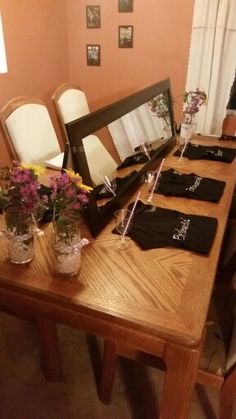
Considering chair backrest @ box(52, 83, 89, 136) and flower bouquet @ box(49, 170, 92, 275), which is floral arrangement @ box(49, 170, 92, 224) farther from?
chair backrest @ box(52, 83, 89, 136)

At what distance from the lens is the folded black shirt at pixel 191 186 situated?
143 centimetres

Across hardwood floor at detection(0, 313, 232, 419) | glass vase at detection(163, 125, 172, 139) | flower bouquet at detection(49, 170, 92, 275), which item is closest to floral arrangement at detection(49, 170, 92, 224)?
flower bouquet at detection(49, 170, 92, 275)

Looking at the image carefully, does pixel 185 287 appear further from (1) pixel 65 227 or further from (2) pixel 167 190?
(2) pixel 167 190

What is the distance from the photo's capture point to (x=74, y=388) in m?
1.44

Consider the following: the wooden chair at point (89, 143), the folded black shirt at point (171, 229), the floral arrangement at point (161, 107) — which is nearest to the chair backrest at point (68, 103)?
the wooden chair at point (89, 143)

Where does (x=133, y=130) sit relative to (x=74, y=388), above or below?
above

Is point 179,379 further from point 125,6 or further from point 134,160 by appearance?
point 125,6

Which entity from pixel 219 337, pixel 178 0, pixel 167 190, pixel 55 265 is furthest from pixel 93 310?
pixel 178 0

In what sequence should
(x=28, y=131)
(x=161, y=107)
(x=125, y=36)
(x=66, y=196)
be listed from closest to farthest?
(x=66, y=196) < (x=28, y=131) < (x=161, y=107) < (x=125, y=36)

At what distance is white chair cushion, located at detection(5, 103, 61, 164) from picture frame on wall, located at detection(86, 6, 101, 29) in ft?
4.80

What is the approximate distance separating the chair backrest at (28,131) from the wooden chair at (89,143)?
0.20 metres

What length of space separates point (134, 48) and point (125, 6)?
34 cm

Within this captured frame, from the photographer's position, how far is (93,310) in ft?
2.68

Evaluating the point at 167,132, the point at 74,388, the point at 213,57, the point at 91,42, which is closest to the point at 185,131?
the point at 167,132
